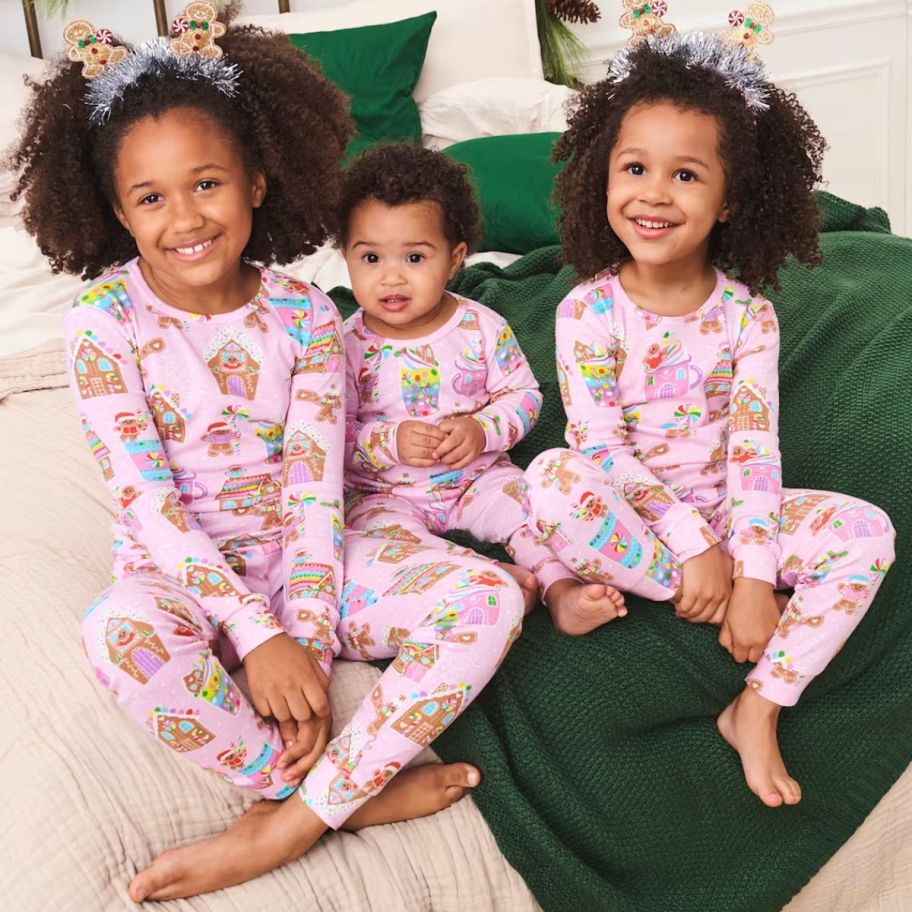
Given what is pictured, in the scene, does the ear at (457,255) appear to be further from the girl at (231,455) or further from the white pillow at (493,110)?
the white pillow at (493,110)

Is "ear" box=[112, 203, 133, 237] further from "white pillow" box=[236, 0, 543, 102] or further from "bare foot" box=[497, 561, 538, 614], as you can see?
"white pillow" box=[236, 0, 543, 102]

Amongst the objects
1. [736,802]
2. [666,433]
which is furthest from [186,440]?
[736,802]

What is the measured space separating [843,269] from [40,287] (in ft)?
4.81

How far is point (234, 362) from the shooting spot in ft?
4.46

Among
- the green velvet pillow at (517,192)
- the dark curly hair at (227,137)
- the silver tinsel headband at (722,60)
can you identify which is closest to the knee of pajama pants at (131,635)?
the dark curly hair at (227,137)

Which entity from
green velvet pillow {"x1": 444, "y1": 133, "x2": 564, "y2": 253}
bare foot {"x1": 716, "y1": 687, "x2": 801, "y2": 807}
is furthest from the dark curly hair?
green velvet pillow {"x1": 444, "y1": 133, "x2": 564, "y2": 253}

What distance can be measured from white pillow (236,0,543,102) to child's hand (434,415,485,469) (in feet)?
5.65

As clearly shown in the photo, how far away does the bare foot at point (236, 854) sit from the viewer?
3.51ft

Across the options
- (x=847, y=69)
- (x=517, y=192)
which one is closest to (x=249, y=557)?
(x=517, y=192)

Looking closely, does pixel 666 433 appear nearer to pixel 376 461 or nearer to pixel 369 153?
pixel 376 461

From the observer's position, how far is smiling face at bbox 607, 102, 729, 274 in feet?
4.49

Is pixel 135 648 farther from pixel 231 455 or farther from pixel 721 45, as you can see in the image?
pixel 721 45

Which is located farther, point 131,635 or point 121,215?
point 121,215

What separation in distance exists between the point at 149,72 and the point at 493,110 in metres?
1.53
